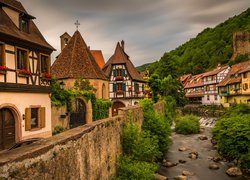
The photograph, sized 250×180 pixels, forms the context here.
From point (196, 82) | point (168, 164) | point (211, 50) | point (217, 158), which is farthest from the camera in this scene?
point (211, 50)

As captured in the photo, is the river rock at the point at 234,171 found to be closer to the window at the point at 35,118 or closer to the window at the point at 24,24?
the window at the point at 35,118

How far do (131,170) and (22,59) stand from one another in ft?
29.0

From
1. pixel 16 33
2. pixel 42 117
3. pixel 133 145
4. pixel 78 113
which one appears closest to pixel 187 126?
pixel 78 113

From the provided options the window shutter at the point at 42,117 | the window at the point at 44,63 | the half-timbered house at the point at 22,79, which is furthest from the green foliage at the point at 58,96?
the window shutter at the point at 42,117

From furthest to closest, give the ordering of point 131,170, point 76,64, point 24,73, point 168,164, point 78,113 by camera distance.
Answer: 1. point 76,64
2. point 78,113
3. point 168,164
4. point 24,73
5. point 131,170

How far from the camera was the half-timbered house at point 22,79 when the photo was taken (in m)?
14.4

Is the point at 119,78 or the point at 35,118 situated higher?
the point at 119,78

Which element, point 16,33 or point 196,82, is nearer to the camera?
point 16,33

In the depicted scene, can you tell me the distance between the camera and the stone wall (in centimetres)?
426

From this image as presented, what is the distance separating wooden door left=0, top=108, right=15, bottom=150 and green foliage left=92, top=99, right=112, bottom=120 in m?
11.0

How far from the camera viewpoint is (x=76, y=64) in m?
31.2

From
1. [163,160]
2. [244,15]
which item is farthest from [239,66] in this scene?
[244,15]

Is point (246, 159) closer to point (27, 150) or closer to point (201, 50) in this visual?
point (27, 150)

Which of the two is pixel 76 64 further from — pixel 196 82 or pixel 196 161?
pixel 196 82
